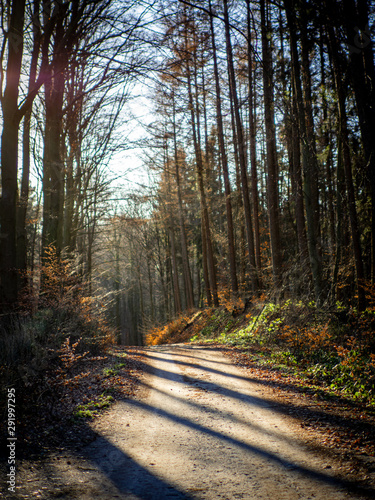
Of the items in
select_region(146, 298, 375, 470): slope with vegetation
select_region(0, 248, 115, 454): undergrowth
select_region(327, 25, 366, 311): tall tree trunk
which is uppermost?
select_region(327, 25, 366, 311): tall tree trunk

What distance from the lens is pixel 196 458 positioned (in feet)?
12.3

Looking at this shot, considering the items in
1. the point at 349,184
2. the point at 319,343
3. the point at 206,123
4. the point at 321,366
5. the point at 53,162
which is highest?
the point at 206,123

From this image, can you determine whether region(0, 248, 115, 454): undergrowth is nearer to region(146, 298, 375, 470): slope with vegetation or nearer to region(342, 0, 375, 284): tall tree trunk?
region(146, 298, 375, 470): slope with vegetation

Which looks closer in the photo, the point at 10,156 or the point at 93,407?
the point at 93,407

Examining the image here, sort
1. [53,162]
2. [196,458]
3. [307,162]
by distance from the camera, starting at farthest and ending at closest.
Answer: [53,162] < [307,162] < [196,458]

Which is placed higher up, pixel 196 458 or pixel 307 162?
pixel 307 162

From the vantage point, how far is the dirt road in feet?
10.1

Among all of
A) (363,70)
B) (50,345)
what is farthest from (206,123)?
(50,345)

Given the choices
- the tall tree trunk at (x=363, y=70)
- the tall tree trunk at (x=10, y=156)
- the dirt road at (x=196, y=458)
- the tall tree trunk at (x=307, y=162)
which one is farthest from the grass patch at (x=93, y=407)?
the tall tree trunk at (x=307, y=162)

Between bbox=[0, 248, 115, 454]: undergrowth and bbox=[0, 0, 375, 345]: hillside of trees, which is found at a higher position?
bbox=[0, 0, 375, 345]: hillside of trees

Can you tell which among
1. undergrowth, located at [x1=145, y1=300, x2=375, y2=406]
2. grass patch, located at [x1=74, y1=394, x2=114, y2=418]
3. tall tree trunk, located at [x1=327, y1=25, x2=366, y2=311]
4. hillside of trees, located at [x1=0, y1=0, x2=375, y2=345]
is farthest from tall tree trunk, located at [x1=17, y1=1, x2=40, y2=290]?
undergrowth, located at [x1=145, y1=300, x2=375, y2=406]

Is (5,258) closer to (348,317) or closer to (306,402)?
(306,402)

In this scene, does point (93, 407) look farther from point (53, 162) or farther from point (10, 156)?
point (53, 162)

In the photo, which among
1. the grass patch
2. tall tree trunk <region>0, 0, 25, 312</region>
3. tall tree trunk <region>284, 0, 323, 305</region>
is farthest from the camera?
tall tree trunk <region>284, 0, 323, 305</region>
